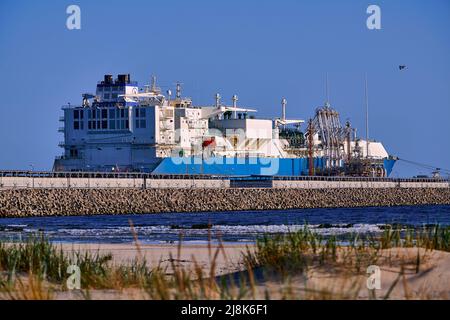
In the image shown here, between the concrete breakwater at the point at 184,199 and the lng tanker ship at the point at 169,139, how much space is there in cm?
1058

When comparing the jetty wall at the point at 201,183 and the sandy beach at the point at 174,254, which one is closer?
the sandy beach at the point at 174,254

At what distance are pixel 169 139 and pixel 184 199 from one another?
16.8 m

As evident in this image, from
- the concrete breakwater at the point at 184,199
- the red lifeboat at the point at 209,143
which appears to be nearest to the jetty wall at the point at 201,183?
the concrete breakwater at the point at 184,199

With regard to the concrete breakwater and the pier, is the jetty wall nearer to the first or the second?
the pier

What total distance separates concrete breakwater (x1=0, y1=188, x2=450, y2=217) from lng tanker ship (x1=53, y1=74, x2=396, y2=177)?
→ 416 inches

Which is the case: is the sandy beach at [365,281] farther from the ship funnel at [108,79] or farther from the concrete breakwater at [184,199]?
the ship funnel at [108,79]

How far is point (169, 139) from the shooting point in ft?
212

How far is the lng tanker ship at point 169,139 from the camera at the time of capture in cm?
6425

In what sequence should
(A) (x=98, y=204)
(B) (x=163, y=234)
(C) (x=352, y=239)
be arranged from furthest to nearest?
(A) (x=98, y=204) → (B) (x=163, y=234) → (C) (x=352, y=239)

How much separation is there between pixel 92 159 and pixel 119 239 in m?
41.4
